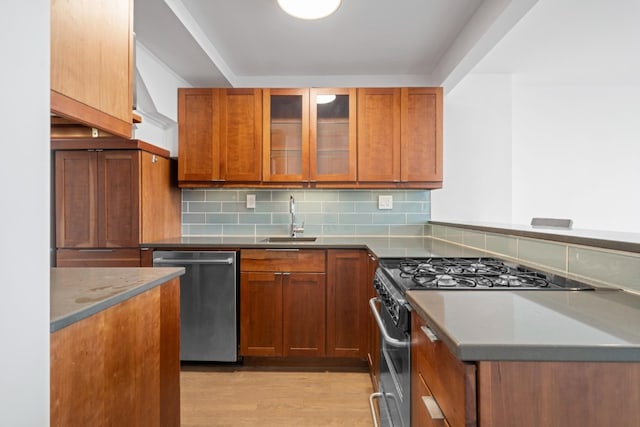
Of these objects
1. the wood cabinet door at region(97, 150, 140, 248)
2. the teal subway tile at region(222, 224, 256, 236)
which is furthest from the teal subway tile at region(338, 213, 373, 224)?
the wood cabinet door at region(97, 150, 140, 248)

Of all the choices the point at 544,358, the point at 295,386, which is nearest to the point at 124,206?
the point at 295,386

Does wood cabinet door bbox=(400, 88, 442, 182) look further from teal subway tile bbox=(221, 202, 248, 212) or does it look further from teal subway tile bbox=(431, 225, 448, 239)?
teal subway tile bbox=(221, 202, 248, 212)

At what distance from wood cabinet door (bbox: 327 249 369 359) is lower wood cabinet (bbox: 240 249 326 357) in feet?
0.19

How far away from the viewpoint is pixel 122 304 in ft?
3.43

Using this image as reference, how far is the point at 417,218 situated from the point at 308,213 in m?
0.96

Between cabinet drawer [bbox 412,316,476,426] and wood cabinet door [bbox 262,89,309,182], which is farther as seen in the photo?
wood cabinet door [bbox 262,89,309,182]

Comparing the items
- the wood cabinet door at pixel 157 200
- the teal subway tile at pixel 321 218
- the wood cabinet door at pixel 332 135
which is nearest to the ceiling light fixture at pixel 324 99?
the wood cabinet door at pixel 332 135

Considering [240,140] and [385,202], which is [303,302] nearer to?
[385,202]

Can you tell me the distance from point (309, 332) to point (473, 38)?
2.22m

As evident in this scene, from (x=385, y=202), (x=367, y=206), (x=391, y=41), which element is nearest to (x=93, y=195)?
(x=367, y=206)

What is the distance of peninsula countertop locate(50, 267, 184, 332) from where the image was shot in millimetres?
843

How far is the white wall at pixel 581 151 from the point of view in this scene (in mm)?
3295

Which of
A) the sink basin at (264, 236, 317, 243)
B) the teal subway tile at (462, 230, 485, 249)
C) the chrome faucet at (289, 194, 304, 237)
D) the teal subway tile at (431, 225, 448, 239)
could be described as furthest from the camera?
the chrome faucet at (289, 194, 304, 237)

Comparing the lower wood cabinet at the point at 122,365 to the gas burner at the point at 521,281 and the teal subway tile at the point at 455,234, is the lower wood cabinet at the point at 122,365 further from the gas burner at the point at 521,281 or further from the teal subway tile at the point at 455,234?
the teal subway tile at the point at 455,234
